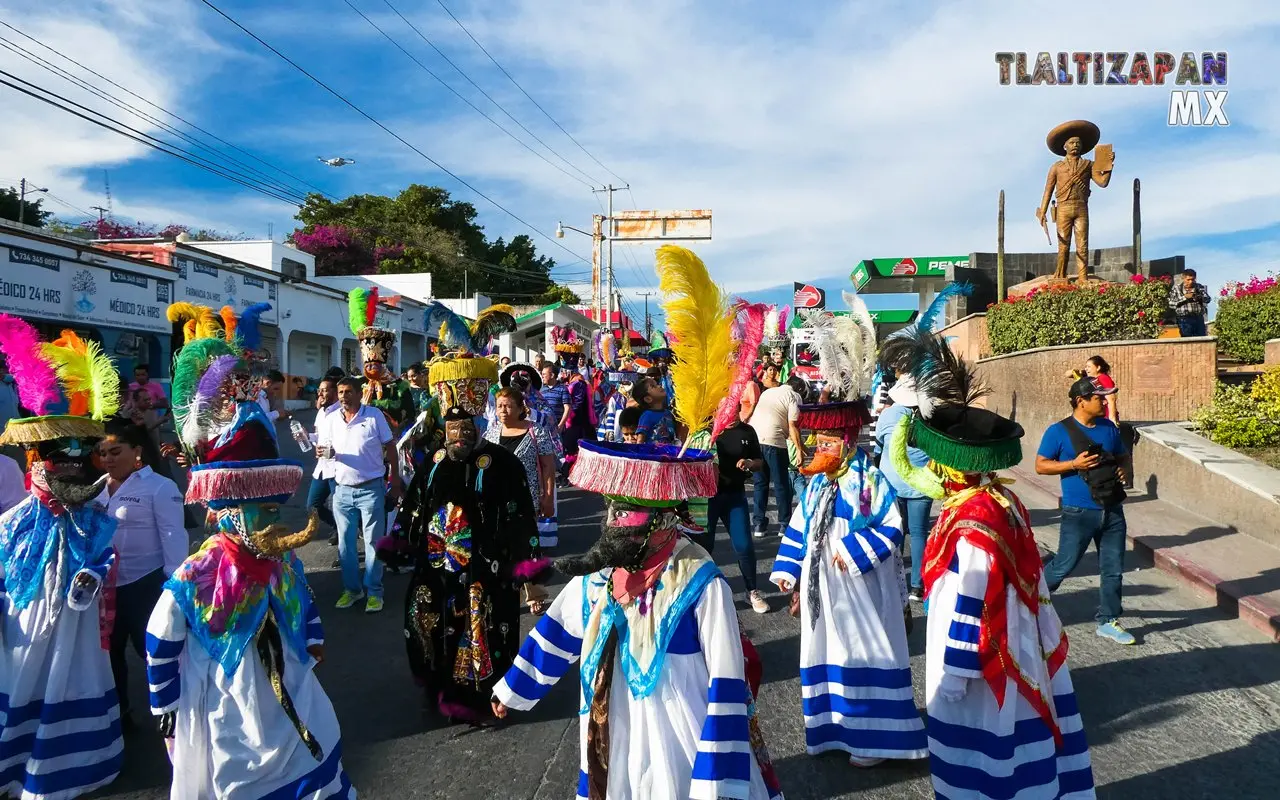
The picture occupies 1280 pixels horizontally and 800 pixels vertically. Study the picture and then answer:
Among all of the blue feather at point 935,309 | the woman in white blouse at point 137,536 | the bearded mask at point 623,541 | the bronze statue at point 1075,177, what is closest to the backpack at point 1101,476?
the blue feather at point 935,309

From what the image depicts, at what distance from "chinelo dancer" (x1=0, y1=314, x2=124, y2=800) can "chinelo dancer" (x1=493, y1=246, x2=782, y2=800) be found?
2.16 meters

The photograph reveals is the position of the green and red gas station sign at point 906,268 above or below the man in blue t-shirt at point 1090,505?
above

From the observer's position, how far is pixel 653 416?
6160 mm

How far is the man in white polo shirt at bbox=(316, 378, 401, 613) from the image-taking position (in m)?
6.06

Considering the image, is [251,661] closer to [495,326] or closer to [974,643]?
[974,643]

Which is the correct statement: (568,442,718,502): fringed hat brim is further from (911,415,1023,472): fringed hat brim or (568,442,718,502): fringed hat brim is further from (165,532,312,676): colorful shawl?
(165,532,312,676): colorful shawl

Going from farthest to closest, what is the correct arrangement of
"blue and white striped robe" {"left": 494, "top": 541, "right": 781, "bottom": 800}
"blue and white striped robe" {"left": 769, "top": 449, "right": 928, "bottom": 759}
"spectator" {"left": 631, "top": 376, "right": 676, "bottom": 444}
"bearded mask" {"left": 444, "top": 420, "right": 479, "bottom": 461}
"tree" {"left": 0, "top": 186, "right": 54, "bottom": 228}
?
"tree" {"left": 0, "top": 186, "right": 54, "bottom": 228} → "spectator" {"left": 631, "top": 376, "right": 676, "bottom": 444} → "bearded mask" {"left": 444, "top": 420, "right": 479, "bottom": 461} → "blue and white striped robe" {"left": 769, "top": 449, "right": 928, "bottom": 759} → "blue and white striped robe" {"left": 494, "top": 541, "right": 781, "bottom": 800}

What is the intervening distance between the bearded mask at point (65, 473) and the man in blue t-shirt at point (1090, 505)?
566cm

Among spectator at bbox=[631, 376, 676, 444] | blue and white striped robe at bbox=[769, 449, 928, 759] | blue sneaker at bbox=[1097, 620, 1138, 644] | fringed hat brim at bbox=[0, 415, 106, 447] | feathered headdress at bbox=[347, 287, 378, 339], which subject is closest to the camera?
fringed hat brim at bbox=[0, 415, 106, 447]

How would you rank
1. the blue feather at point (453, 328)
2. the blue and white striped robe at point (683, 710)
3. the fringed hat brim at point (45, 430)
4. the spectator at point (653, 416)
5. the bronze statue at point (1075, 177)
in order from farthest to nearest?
the bronze statue at point (1075, 177)
the blue feather at point (453, 328)
the spectator at point (653, 416)
the fringed hat brim at point (45, 430)
the blue and white striped robe at point (683, 710)

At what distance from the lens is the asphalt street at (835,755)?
3699 mm

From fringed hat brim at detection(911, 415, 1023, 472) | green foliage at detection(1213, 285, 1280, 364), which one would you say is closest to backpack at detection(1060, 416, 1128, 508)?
fringed hat brim at detection(911, 415, 1023, 472)

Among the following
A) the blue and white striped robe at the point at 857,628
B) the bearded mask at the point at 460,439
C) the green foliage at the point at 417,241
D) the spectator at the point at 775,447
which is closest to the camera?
the blue and white striped robe at the point at 857,628

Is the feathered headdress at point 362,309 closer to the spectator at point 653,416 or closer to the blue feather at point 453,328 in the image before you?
the blue feather at point 453,328
